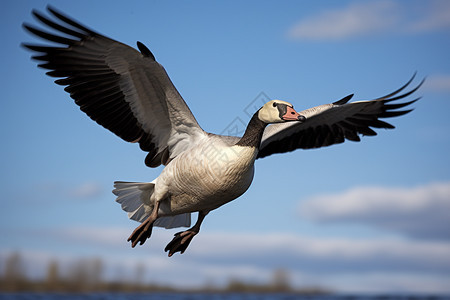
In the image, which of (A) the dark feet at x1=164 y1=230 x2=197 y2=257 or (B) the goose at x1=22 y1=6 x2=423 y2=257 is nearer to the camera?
(B) the goose at x1=22 y1=6 x2=423 y2=257

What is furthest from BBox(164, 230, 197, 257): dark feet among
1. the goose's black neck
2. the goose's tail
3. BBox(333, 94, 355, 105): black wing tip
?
BBox(333, 94, 355, 105): black wing tip

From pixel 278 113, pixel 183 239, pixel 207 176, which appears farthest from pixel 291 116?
pixel 183 239

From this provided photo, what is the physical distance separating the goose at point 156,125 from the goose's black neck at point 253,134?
1 centimetres

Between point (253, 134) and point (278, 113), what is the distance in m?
0.39

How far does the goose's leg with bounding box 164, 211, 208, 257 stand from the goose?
0.04ft

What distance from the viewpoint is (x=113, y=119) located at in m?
7.46

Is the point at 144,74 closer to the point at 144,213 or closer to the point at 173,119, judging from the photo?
the point at 173,119

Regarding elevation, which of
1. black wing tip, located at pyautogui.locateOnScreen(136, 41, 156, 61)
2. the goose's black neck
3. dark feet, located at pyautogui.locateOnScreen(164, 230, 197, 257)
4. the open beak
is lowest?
dark feet, located at pyautogui.locateOnScreen(164, 230, 197, 257)

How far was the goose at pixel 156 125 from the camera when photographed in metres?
6.52

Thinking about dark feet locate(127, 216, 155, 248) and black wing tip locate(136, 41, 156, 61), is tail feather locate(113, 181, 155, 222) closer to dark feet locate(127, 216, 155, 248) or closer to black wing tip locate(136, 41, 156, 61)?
dark feet locate(127, 216, 155, 248)

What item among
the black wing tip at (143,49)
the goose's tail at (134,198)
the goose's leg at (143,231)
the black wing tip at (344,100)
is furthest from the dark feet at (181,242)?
the black wing tip at (344,100)

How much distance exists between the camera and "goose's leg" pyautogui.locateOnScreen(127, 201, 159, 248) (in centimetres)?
704

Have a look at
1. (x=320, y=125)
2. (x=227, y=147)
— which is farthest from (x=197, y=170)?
(x=320, y=125)

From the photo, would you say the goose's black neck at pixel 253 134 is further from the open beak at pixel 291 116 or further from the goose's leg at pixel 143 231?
the goose's leg at pixel 143 231
